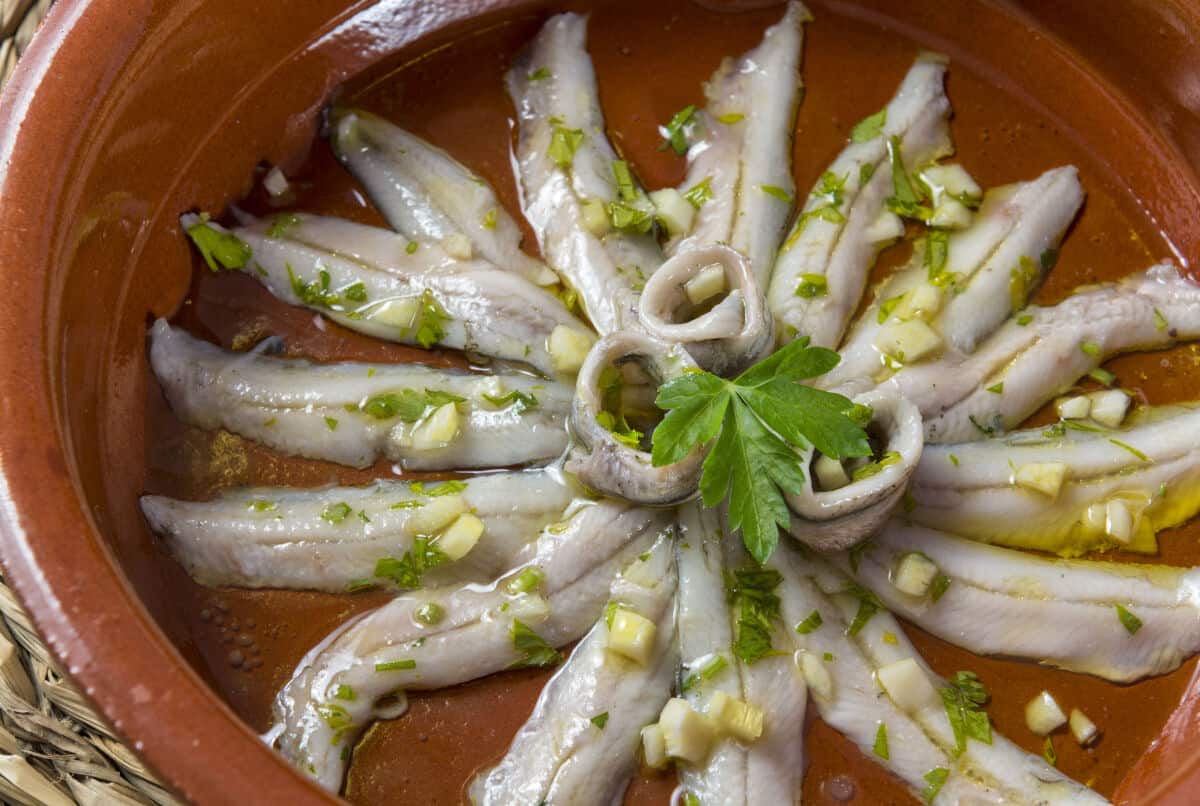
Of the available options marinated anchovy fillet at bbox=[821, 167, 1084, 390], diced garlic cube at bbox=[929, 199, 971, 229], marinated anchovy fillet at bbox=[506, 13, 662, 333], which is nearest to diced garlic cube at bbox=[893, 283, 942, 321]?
marinated anchovy fillet at bbox=[821, 167, 1084, 390]

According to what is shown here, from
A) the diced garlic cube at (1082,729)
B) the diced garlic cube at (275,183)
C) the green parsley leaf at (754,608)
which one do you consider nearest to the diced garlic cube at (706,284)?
the green parsley leaf at (754,608)

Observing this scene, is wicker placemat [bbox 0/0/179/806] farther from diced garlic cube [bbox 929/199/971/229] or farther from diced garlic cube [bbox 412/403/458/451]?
diced garlic cube [bbox 929/199/971/229]

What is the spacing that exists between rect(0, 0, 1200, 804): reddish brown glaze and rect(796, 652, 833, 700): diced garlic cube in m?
0.10

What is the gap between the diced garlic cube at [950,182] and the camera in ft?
9.95

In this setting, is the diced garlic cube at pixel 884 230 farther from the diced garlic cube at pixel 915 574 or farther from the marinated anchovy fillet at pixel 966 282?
the diced garlic cube at pixel 915 574

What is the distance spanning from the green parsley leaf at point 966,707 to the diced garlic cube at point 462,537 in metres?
1.03

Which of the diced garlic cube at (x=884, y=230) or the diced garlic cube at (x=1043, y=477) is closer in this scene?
the diced garlic cube at (x=1043, y=477)

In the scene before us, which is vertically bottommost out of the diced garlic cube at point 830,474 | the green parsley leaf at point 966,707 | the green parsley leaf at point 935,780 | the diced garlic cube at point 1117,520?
the green parsley leaf at point 935,780

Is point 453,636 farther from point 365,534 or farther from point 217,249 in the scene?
point 217,249

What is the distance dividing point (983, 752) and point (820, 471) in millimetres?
665

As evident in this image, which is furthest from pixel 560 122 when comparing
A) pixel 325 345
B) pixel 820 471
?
pixel 820 471

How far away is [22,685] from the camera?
2707 millimetres

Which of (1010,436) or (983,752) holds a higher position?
(1010,436)

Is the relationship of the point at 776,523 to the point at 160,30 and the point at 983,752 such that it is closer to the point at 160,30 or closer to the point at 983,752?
the point at 983,752
